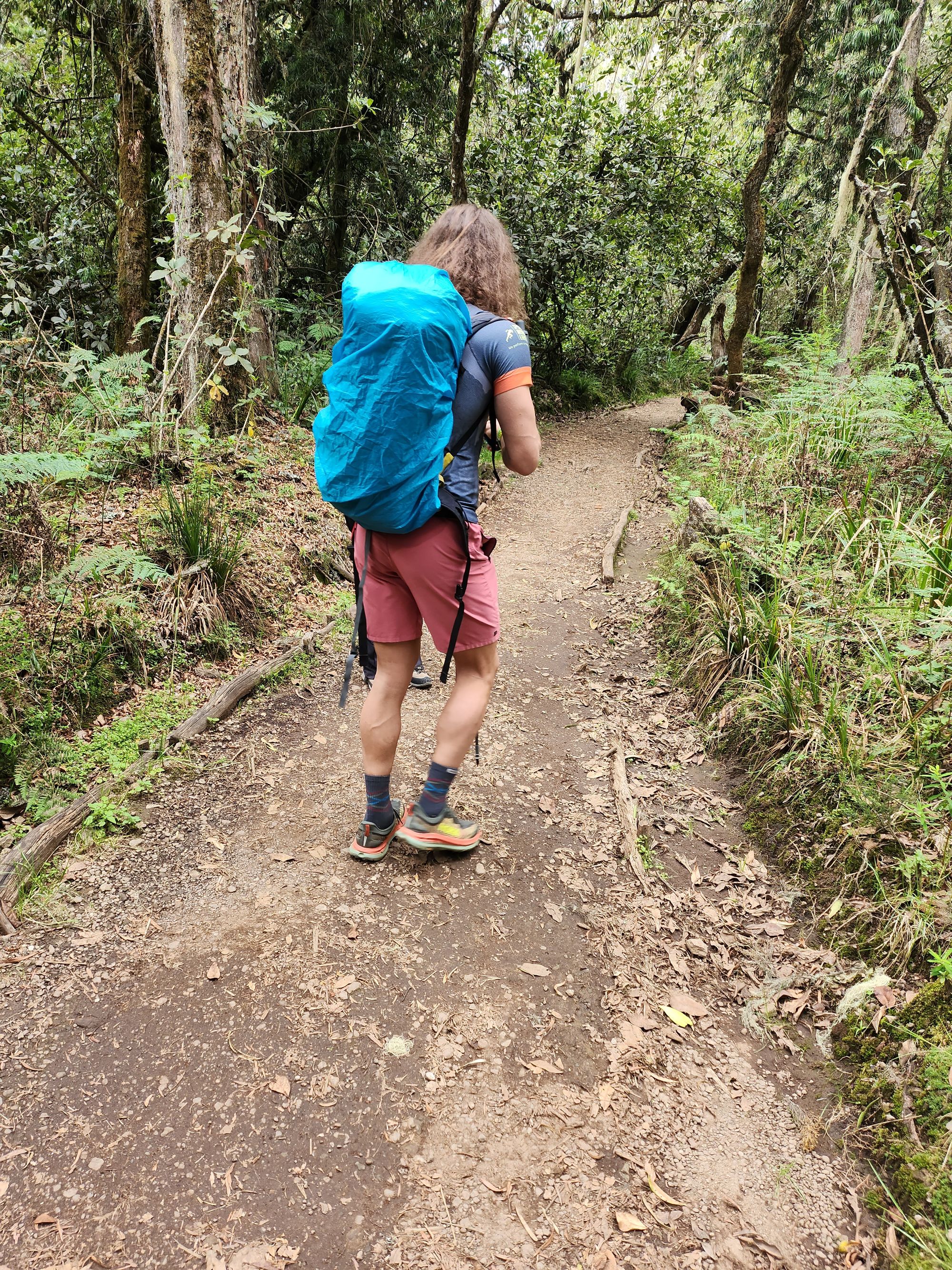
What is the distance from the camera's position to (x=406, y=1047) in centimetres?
225

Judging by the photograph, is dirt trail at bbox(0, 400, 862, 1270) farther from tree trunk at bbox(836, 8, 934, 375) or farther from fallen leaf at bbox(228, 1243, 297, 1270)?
tree trunk at bbox(836, 8, 934, 375)

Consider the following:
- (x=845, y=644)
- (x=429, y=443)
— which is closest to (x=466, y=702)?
(x=429, y=443)

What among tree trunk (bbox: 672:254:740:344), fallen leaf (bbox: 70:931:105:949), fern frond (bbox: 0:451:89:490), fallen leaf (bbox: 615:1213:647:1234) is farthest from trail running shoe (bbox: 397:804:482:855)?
tree trunk (bbox: 672:254:740:344)

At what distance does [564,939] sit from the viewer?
2758 millimetres

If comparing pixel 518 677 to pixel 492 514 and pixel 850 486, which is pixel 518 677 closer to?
pixel 850 486

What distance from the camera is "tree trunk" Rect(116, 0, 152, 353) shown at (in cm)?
679

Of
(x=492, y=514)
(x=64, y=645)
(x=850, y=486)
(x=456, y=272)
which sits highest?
(x=456, y=272)

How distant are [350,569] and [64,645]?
2319mm

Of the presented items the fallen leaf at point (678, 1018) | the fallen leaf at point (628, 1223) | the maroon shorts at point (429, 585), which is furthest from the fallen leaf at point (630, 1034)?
the maroon shorts at point (429, 585)

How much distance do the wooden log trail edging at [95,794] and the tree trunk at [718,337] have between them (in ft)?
42.3

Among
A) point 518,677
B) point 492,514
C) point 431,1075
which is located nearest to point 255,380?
point 492,514

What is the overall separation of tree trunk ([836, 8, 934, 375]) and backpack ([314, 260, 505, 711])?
687cm

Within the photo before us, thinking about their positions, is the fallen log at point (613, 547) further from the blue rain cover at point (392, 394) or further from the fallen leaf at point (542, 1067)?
the fallen leaf at point (542, 1067)

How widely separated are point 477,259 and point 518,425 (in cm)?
57
